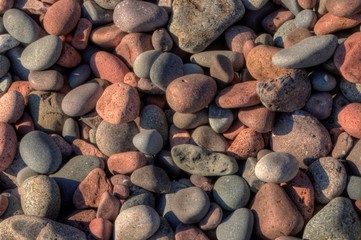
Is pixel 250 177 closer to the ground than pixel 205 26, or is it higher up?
closer to the ground

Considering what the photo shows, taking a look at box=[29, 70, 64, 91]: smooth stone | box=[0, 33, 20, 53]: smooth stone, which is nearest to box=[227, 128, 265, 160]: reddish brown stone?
box=[29, 70, 64, 91]: smooth stone

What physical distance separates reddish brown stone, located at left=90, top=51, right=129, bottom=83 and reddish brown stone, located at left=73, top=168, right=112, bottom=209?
0.66 metres

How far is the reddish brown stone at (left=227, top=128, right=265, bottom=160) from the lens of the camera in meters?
2.56

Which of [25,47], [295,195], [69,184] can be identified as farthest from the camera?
[25,47]

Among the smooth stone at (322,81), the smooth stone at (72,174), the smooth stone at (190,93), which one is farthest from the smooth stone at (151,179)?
the smooth stone at (322,81)

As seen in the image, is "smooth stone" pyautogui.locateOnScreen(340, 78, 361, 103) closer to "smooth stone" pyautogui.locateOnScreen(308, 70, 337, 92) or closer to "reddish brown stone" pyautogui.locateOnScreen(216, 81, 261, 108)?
"smooth stone" pyautogui.locateOnScreen(308, 70, 337, 92)

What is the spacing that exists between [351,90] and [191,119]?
0.98 m

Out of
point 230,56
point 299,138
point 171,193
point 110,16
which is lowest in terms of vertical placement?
point 171,193

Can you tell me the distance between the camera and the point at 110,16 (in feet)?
9.65

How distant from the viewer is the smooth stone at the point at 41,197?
2.43 metres

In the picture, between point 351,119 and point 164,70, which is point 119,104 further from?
point 351,119

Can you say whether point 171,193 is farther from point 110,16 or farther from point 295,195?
point 110,16

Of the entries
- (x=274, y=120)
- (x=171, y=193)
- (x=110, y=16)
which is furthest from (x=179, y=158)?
(x=110, y=16)

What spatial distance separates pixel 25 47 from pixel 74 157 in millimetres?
883
